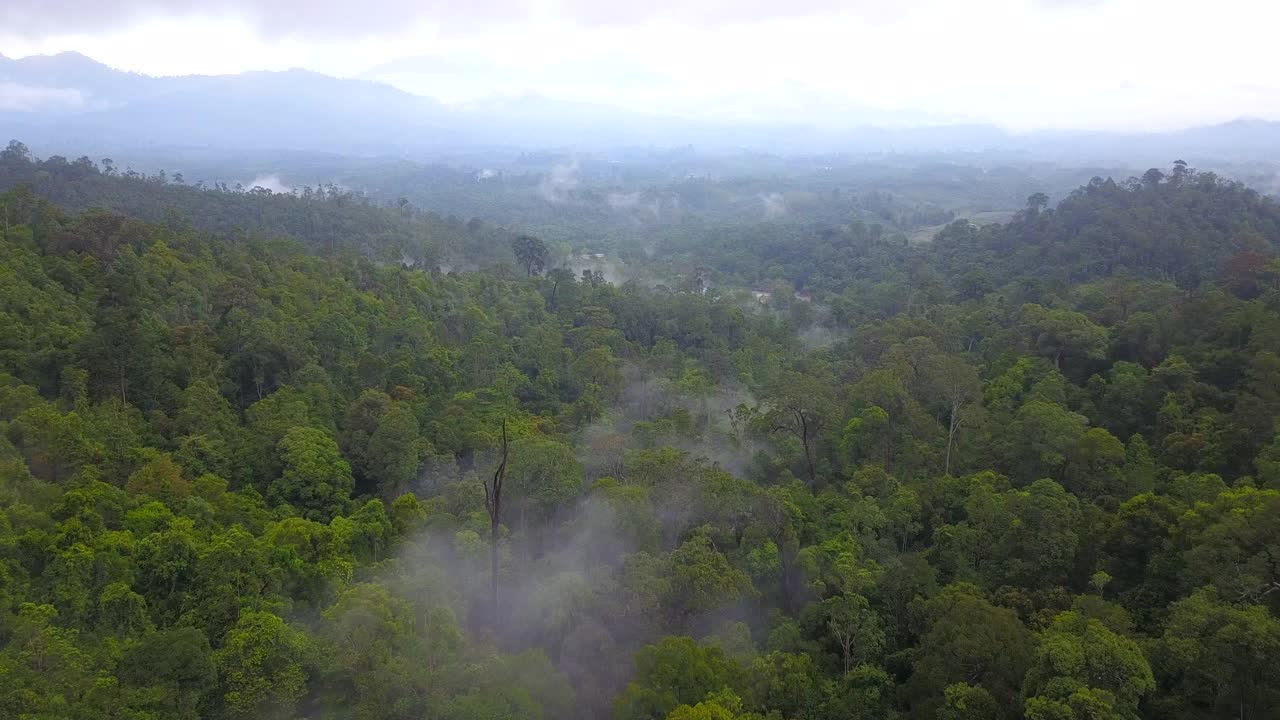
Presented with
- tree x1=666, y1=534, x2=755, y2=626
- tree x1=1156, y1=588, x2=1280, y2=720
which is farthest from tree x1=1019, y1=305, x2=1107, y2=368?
tree x1=666, y1=534, x2=755, y2=626

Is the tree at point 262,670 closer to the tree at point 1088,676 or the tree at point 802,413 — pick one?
the tree at point 1088,676

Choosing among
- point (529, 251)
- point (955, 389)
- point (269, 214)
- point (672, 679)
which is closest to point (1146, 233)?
point (955, 389)

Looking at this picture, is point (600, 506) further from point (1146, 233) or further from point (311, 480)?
point (1146, 233)

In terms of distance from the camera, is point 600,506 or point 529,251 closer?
point 600,506

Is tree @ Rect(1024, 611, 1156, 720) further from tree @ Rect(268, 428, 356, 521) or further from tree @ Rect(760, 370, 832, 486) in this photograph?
tree @ Rect(268, 428, 356, 521)

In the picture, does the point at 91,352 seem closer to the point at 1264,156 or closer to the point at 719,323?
the point at 719,323

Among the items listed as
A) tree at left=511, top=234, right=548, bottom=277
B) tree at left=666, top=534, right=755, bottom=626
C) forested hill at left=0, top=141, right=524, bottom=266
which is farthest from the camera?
tree at left=511, top=234, right=548, bottom=277

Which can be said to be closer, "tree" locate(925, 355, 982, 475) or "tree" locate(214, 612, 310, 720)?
"tree" locate(214, 612, 310, 720)

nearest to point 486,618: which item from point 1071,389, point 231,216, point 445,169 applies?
point 1071,389
